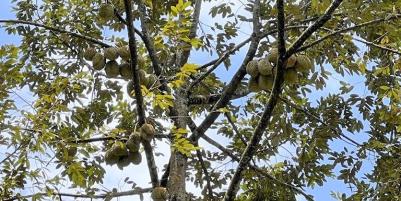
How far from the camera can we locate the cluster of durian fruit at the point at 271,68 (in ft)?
12.2

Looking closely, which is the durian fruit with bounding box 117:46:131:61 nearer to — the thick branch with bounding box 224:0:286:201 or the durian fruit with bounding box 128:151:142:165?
the durian fruit with bounding box 128:151:142:165

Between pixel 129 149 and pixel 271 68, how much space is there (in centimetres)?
119

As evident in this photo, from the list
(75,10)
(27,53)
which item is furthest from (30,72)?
(75,10)

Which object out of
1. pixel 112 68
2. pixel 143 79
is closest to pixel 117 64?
pixel 112 68

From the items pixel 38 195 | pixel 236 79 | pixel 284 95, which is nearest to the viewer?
pixel 38 195

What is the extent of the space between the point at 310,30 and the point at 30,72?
167 inches

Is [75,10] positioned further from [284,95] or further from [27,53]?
[284,95]

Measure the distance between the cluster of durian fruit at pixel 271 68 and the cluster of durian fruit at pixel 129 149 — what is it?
2.73 feet

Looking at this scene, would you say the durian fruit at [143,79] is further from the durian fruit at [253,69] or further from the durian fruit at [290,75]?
the durian fruit at [290,75]

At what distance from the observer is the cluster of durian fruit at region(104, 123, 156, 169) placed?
4.05m

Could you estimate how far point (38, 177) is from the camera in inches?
177

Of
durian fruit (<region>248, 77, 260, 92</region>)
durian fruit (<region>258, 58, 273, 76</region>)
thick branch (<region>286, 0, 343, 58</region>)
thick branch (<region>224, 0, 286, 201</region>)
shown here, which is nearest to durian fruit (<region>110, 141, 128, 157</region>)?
thick branch (<region>224, 0, 286, 201</region>)

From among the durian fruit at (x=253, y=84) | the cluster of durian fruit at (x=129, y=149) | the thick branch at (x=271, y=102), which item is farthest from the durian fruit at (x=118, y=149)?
the durian fruit at (x=253, y=84)

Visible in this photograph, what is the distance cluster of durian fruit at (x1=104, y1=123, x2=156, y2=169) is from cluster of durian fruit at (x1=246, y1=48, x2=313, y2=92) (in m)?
0.83
